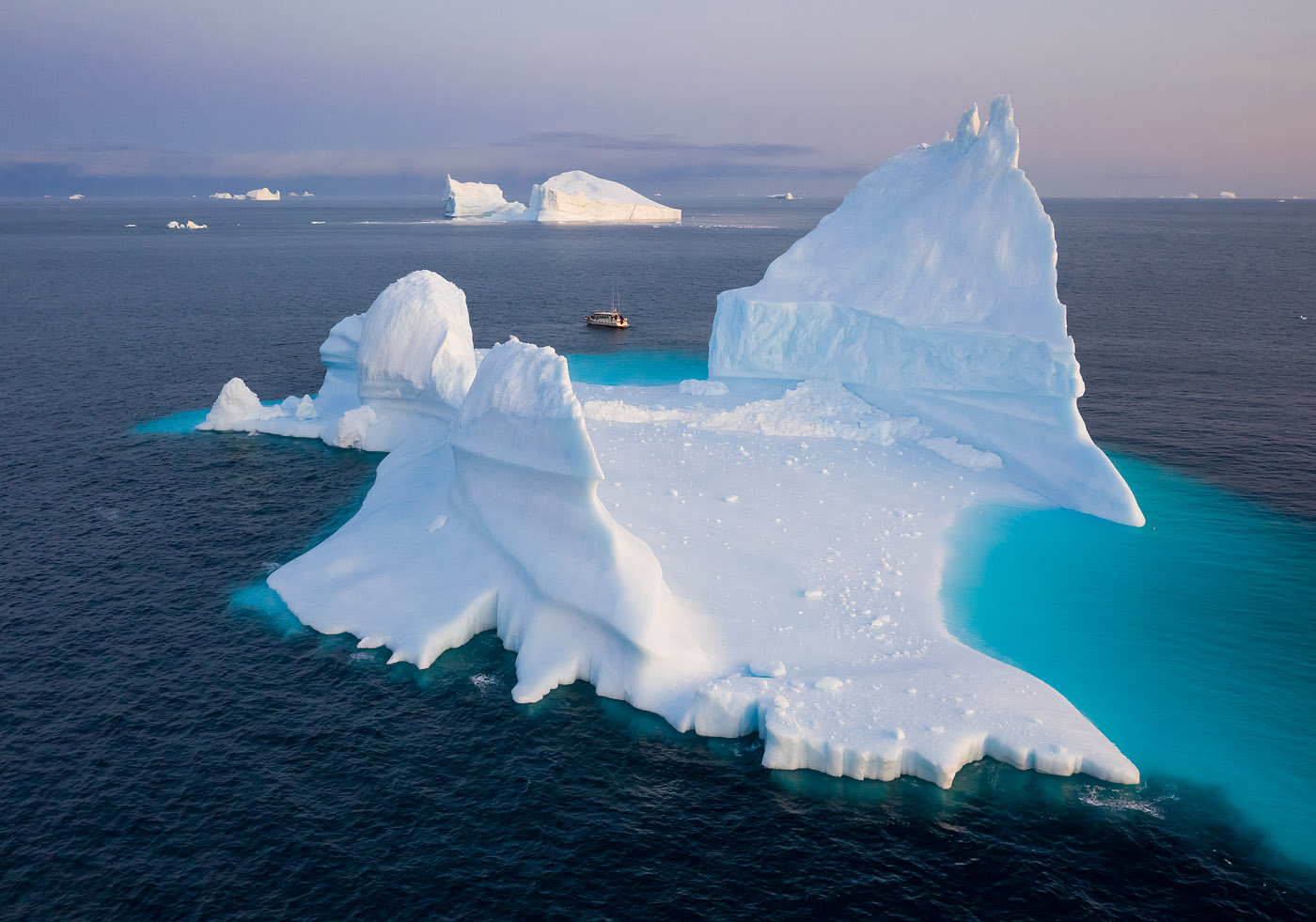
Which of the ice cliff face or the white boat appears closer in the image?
the ice cliff face

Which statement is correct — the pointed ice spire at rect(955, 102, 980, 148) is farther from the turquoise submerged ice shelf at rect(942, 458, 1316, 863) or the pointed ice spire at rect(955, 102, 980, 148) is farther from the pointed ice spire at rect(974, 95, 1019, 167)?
the turquoise submerged ice shelf at rect(942, 458, 1316, 863)

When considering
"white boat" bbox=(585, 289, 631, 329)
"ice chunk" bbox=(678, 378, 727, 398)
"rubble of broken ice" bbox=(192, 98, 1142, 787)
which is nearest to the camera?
"rubble of broken ice" bbox=(192, 98, 1142, 787)

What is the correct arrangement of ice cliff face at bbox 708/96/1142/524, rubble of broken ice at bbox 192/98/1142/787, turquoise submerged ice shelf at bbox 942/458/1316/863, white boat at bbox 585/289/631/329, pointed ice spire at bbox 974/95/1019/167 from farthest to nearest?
white boat at bbox 585/289/631/329 < pointed ice spire at bbox 974/95/1019/167 < ice cliff face at bbox 708/96/1142/524 < rubble of broken ice at bbox 192/98/1142/787 < turquoise submerged ice shelf at bbox 942/458/1316/863

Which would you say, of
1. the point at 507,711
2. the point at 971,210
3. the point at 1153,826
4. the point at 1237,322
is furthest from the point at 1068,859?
the point at 1237,322

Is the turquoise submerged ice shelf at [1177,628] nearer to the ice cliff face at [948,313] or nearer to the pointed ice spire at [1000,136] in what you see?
the ice cliff face at [948,313]

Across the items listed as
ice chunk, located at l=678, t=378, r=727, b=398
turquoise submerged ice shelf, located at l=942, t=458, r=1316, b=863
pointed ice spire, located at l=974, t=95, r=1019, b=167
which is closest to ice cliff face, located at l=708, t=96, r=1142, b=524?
pointed ice spire, located at l=974, t=95, r=1019, b=167

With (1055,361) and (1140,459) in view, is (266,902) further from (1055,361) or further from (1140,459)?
(1140,459)

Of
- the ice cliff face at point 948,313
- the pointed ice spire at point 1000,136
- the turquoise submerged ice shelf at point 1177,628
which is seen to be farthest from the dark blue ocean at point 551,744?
the pointed ice spire at point 1000,136
